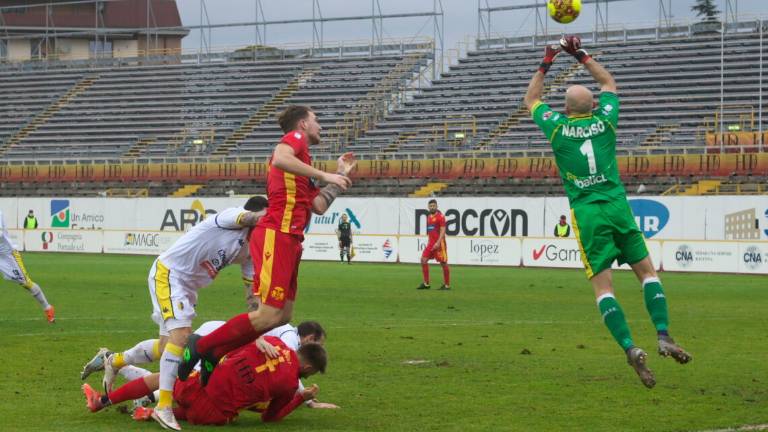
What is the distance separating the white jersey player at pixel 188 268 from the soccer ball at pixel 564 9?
406cm

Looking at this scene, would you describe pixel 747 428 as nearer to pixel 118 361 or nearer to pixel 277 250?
pixel 277 250

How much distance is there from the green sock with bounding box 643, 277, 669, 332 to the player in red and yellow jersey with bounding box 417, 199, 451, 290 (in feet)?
59.6

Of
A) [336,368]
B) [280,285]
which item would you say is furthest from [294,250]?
[336,368]

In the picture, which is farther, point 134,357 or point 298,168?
point 134,357

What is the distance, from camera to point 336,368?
1288 centimetres

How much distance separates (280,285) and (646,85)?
47.4m

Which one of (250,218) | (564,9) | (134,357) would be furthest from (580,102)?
(134,357)

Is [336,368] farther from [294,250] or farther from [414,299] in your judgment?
[414,299]

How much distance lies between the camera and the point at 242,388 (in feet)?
30.7

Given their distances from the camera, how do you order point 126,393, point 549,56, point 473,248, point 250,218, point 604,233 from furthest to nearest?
point 473,248
point 549,56
point 604,233
point 250,218
point 126,393

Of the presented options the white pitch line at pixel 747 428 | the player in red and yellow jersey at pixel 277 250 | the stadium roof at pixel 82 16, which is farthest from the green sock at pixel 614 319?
the stadium roof at pixel 82 16

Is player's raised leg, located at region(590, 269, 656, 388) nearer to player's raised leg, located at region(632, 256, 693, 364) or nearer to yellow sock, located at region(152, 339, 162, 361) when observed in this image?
player's raised leg, located at region(632, 256, 693, 364)

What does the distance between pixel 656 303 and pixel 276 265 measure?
324 cm

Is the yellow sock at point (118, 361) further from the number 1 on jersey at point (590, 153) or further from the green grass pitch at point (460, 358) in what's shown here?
the number 1 on jersey at point (590, 153)
